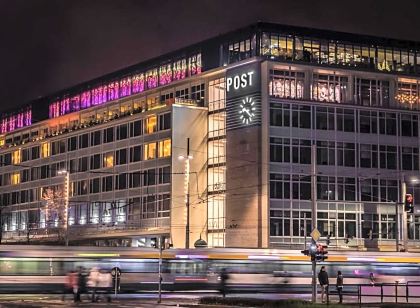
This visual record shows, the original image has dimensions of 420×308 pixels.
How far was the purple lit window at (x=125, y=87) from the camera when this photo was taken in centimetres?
9756

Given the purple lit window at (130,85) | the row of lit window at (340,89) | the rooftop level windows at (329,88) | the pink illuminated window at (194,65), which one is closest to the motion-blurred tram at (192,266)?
the row of lit window at (340,89)

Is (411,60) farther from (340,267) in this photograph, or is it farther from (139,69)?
(340,267)

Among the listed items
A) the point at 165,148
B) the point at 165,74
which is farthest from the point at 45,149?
the point at 165,148

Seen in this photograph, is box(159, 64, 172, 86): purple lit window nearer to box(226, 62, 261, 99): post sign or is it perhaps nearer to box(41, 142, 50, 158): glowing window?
box(226, 62, 261, 99): post sign

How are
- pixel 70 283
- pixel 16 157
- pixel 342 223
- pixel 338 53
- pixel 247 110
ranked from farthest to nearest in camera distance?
pixel 16 157, pixel 338 53, pixel 342 223, pixel 247 110, pixel 70 283

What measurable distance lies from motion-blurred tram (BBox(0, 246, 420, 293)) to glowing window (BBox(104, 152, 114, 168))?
42931mm

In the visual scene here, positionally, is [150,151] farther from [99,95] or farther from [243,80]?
[99,95]

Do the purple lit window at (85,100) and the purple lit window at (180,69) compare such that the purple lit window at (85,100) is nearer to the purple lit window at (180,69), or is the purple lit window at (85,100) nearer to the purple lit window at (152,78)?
the purple lit window at (152,78)

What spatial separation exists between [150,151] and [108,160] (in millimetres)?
8931

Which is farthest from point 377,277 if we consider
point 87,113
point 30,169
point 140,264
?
point 30,169

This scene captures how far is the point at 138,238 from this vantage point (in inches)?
3445

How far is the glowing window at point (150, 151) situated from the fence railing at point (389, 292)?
48.9m

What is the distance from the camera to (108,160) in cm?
9419

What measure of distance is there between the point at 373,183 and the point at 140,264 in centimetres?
3972
